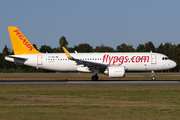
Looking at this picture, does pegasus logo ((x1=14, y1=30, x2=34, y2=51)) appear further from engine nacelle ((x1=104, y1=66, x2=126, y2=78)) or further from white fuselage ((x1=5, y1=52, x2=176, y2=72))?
engine nacelle ((x1=104, y1=66, x2=126, y2=78))

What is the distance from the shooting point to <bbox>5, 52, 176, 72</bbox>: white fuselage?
31875 mm

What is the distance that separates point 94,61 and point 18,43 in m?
10.8

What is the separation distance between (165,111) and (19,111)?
6.78m

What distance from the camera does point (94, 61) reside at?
32562 mm

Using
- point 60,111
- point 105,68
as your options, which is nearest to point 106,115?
point 60,111

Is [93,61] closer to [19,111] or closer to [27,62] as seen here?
[27,62]

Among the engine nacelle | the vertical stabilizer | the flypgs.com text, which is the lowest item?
the engine nacelle

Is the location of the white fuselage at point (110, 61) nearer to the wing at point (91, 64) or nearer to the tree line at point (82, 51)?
the wing at point (91, 64)

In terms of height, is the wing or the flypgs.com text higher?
the flypgs.com text

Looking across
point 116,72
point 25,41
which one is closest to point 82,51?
point 25,41

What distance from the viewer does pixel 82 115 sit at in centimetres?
1089

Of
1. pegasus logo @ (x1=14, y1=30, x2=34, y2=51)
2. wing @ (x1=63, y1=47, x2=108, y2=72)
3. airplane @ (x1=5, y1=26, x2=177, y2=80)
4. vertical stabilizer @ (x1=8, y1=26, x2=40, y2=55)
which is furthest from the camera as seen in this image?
pegasus logo @ (x1=14, y1=30, x2=34, y2=51)

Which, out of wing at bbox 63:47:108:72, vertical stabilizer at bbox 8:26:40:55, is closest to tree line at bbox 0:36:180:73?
vertical stabilizer at bbox 8:26:40:55

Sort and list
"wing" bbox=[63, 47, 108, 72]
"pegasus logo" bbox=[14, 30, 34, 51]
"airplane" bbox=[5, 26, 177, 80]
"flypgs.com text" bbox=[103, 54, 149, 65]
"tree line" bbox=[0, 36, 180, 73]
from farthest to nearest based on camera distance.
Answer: "tree line" bbox=[0, 36, 180, 73] < "pegasus logo" bbox=[14, 30, 34, 51] < "flypgs.com text" bbox=[103, 54, 149, 65] < "airplane" bbox=[5, 26, 177, 80] < "wing" bbox=[63, 47, 108, 72]
